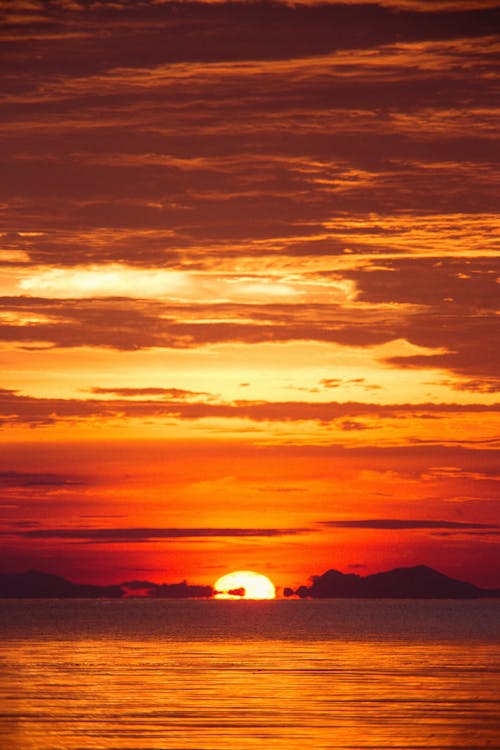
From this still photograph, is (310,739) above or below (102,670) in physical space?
below

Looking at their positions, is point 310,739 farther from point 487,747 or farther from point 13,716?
point 13,716

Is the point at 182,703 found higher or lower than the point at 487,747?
higher

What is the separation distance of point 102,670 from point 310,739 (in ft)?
109

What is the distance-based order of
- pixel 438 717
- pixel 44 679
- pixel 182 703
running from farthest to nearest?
pixel 44 679 → pixel 182 703 → pixel 438 717

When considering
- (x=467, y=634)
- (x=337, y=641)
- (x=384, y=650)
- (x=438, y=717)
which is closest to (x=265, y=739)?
(x=438, y=717)

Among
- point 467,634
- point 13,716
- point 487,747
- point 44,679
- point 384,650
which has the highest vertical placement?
point 467,634

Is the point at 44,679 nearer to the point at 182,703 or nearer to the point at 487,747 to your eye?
the point at 182,703

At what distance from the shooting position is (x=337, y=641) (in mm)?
111750

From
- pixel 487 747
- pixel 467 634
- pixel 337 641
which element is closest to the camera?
pixel 487 747

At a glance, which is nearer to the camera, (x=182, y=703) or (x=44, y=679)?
(x=182, y=703)

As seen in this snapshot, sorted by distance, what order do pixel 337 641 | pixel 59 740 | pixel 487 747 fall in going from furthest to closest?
pixel 337 641
pixel 59 740
pixel 487 747

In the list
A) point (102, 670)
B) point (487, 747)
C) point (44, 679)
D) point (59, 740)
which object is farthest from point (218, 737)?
point (102, 670)

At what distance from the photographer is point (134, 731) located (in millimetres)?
43688

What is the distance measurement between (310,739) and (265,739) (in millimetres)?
1437
